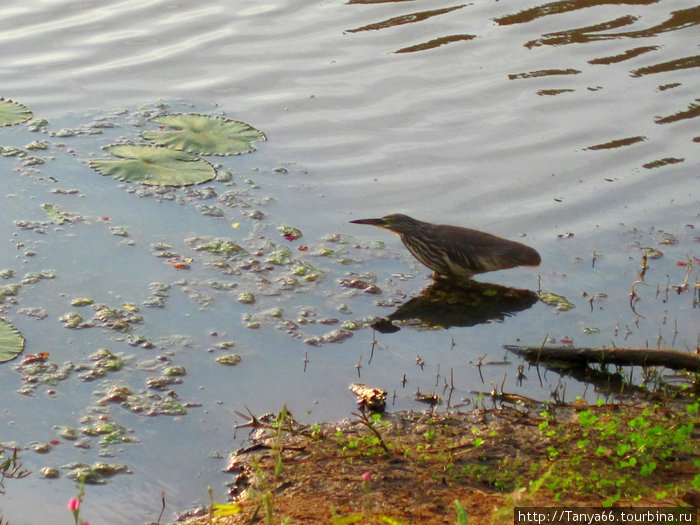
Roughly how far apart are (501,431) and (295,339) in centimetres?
166

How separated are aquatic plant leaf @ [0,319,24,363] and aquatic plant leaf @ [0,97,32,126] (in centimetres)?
335

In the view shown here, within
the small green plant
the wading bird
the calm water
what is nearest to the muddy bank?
the calm water

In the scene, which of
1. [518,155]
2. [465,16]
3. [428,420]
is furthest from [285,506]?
[465,16]

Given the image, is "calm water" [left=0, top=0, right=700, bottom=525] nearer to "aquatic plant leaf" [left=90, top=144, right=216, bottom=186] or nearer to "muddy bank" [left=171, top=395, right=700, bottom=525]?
"aquatic plant leaf" [left=90, top=144, right=216, bottom=186]

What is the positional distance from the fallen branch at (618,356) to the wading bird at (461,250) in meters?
1.01

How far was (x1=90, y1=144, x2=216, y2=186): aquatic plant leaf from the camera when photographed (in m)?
8.16

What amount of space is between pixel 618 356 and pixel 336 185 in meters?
3.22

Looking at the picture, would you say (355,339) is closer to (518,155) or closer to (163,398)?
(163,398)

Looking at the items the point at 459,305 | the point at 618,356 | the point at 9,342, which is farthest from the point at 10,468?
the point at 618,356

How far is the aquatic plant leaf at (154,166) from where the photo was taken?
816cm

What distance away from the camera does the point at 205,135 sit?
882cm

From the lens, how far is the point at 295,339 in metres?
6.39

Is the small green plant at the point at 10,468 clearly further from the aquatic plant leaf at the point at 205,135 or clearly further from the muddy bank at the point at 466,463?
the aquatic plant leaf at the point at 205,135

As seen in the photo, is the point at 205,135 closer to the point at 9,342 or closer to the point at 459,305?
the point at 459,305
